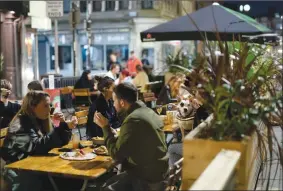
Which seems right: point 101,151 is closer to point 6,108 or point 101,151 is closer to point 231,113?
point 231,113

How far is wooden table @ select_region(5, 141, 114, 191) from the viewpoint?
131 inches

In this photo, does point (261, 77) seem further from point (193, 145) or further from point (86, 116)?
point (86, 116)

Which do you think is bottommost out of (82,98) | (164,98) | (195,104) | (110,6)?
(82,98)

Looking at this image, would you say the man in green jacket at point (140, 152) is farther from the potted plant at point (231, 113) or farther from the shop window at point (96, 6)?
the shop window at point (96, 6)

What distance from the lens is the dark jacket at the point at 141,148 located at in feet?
10.9

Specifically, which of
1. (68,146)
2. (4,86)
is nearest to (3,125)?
(4,86)

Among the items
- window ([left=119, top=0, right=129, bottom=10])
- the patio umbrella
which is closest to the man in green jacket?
the patio umbrella

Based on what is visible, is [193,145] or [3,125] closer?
[193,145]

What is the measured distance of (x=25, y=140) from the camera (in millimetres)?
3801

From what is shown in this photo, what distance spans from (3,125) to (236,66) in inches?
121

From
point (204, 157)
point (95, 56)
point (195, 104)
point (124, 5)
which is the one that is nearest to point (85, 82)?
point (195, 104)

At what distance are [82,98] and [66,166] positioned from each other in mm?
6939

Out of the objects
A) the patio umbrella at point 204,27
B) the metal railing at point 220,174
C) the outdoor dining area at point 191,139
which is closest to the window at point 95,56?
the patio umbrella at point 204,27

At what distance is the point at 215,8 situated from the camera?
25.4ft
